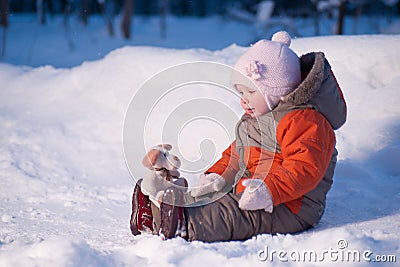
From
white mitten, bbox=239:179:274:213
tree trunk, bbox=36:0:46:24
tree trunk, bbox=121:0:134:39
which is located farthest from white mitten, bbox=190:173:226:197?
tree trunk, bbox=36:0:46:24

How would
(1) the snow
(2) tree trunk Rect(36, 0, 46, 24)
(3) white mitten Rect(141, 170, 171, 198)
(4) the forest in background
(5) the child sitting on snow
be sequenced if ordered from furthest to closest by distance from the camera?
(2) tree trunk Rect(36, 0, 46, 24) → (4) the forest in background → (3) white mitten Rect(141, 170, 171, 198) → (5) the child sitting on snow → (1) the snow

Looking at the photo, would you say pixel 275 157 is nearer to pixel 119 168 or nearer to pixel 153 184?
pixel 153 184

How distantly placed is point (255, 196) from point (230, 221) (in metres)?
0.14

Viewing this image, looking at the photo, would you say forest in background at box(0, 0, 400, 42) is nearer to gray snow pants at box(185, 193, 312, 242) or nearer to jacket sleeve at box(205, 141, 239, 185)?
jacket sleeve at box(205, 141, 239, 185)

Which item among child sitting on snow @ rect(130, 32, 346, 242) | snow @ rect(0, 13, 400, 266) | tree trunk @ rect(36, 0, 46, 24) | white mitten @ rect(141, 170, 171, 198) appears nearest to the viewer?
snow @ rect(0, 13, 400, 266)

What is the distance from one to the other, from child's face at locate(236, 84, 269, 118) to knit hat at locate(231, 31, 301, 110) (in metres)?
0.02

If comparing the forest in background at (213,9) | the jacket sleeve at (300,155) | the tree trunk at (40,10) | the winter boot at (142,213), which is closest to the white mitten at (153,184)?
the winter boot at (142,213)

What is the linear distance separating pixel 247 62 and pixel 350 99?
1.46 metres

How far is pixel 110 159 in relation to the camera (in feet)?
10.3

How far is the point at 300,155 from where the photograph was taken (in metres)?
1.85

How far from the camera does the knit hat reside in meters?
1.96

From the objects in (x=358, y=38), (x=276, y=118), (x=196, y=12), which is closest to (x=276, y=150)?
(x=276, y=118)

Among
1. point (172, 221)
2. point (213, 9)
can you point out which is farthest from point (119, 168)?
point (213, 9)

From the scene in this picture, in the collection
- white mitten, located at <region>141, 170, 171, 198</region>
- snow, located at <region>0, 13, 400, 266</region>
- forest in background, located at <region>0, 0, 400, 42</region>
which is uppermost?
white mitten, located at <region>141, 170, 171, 198</region>
